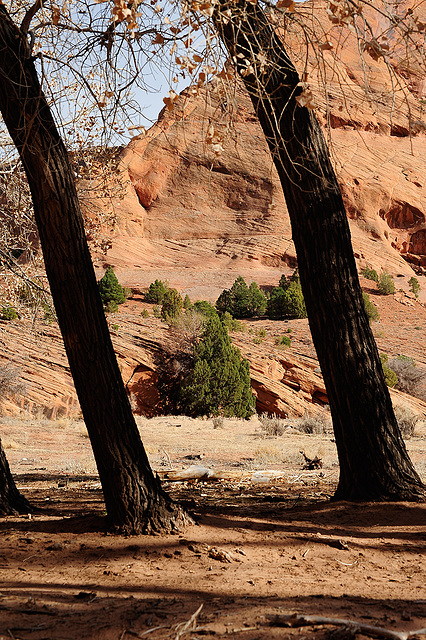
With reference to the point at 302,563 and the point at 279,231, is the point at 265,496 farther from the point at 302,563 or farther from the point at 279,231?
the point at 279,231

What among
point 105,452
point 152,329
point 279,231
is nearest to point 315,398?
point 152,329

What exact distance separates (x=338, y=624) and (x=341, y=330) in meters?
2.57

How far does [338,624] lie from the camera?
75.4 inches

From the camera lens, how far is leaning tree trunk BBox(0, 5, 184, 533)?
336 centimetres

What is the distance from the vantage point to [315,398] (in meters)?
23.2

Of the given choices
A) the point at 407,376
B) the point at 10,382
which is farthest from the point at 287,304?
the point at 10,382

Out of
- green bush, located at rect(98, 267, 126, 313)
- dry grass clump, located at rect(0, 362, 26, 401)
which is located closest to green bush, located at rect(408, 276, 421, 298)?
green bush, located at rect(98, 267, 126, 313)

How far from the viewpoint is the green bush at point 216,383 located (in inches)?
742

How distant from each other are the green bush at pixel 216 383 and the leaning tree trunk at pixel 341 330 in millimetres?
14465

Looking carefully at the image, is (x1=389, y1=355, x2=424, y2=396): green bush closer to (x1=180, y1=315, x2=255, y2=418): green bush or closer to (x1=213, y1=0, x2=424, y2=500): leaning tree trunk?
(x1=180, y1=315, x2=255, y2=418): green bush

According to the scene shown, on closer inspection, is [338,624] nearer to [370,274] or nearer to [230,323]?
[230,323]

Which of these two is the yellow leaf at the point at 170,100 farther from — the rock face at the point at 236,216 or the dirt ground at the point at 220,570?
the rock face at the point at 236,216

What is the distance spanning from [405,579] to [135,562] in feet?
4.28

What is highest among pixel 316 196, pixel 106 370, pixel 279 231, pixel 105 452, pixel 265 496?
pixel 279 231
